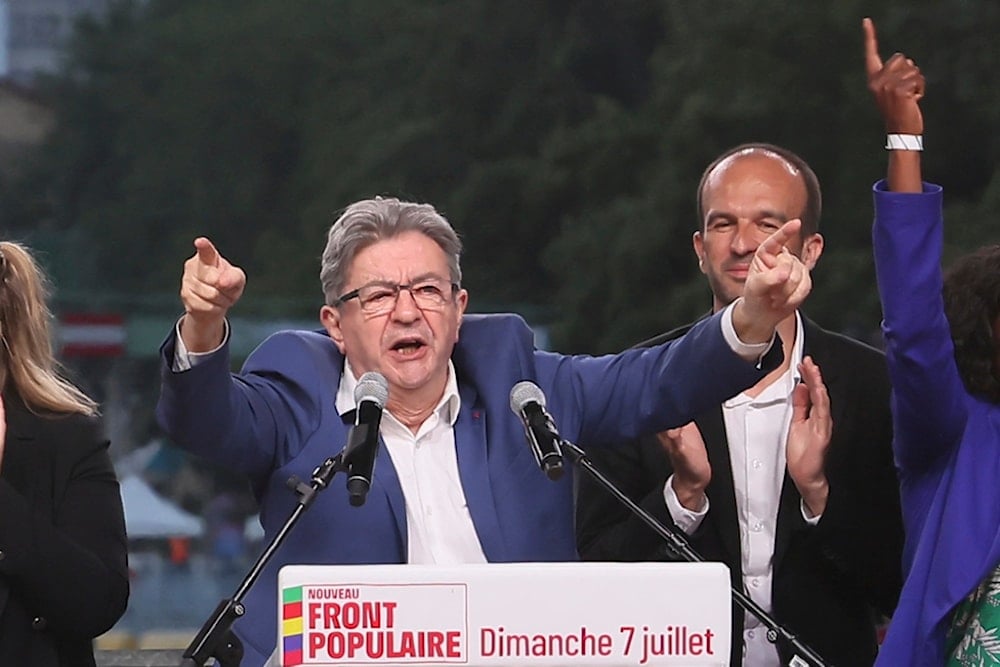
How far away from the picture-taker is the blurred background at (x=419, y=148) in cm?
518

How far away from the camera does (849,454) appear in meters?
3.12

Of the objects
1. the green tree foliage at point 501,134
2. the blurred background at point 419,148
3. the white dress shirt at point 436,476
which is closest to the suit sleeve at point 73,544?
the white dress shirt at point 436,476

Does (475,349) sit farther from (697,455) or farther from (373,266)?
(697,455)

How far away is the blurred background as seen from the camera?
518cm

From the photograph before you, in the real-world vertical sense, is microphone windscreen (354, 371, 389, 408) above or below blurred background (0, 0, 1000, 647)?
below

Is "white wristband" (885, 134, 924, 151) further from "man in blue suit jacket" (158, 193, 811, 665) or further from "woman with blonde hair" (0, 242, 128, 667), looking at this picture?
"woman with blonde hair" (0, 242, 128, 667)

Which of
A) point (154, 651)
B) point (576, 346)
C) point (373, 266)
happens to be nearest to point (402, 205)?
point (373, 266)

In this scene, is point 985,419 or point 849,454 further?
point 849,454

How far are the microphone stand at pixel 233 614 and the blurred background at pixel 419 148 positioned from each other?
9.14 feet

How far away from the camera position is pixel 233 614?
2.24 meters

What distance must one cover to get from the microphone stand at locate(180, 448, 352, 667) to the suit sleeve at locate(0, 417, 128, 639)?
0.47 metres

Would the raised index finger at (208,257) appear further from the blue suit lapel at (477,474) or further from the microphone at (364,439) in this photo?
the blue suit lapel at (477,474)

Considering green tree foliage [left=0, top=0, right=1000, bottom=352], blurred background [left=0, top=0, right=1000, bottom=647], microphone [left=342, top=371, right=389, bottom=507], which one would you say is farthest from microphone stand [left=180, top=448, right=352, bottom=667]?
green tree foliage [left=0, top=0, right=1000, bottom=352]

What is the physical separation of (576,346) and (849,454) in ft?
7.58
